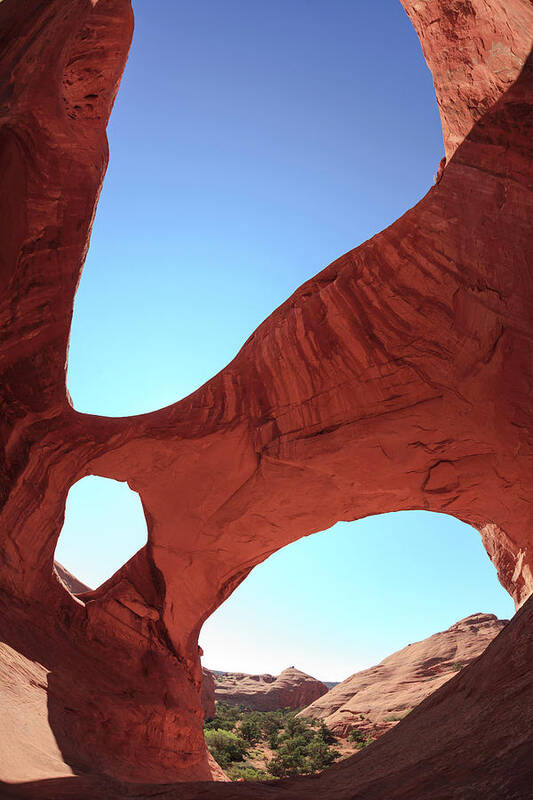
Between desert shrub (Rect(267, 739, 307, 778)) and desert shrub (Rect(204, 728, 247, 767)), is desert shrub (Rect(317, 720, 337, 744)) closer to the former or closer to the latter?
desert shrub (Rect(267, 739, 307, 778))

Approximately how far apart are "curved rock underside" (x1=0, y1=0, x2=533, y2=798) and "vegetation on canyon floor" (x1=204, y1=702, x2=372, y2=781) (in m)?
6.83

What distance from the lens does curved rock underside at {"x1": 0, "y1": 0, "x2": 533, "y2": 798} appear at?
8477mm

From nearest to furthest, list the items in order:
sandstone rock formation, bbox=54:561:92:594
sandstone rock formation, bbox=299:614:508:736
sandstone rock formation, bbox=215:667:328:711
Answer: sandstone rock formation, bbox=54:561:92:594
sandstone rock formation, bbox=299:614:508:736
sandstone rock formation, bbox=215:667:328:711

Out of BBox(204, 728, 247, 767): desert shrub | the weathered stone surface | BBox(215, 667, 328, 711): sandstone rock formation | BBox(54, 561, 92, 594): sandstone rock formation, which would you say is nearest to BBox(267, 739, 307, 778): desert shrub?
BBox(204, 728, 247, 767): desert shrub

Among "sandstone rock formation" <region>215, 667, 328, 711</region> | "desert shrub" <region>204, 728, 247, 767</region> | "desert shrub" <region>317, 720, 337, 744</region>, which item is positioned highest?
"desert shrub" <region>204, 728, 247, 767</region>

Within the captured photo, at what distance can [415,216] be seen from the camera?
8.86m

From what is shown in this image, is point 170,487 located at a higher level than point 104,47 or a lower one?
lower

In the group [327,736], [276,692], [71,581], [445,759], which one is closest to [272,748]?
[327,736]

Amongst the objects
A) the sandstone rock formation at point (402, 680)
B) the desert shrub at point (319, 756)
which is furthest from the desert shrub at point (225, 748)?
Answer: the sandstone rock formation at point (402, 680)

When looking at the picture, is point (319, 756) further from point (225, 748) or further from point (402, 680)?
point (402, 680)

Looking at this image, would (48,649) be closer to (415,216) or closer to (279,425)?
(279,425)

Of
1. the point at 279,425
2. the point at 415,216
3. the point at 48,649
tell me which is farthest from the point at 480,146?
the point at 48,649

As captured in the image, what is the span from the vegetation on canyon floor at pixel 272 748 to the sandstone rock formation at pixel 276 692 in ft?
63.6

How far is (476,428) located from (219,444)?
5.16 meters
